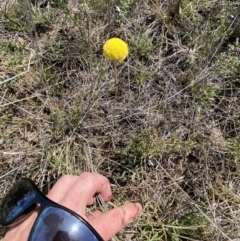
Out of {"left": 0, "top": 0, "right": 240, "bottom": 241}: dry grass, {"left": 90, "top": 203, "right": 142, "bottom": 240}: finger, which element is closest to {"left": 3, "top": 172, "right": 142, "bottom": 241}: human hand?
{"left": 90, "top": 203, "right": 142, "bottom": 240}: finger

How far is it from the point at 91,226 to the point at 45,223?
170mm

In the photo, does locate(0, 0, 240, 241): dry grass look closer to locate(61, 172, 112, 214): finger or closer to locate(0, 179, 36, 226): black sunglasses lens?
locate(0, 179, 36, 226): black sunglasses lens

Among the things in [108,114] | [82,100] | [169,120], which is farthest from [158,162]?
[82,100]

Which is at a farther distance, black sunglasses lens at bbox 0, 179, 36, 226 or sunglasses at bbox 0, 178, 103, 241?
black sunglasses lens at bbox 0, 179, 36, 226

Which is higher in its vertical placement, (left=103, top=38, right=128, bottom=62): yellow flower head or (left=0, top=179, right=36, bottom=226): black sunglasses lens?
(left=103, top=38, right=128, bottom=62): yellow flower head

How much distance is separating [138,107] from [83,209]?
0.97m

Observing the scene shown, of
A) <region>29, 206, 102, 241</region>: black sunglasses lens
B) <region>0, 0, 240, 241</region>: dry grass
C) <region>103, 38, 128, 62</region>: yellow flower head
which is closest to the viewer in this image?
<region>29, 206, 102, 241</region>: black sunglasses lens

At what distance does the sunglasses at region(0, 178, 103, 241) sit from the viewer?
1199 millimetres

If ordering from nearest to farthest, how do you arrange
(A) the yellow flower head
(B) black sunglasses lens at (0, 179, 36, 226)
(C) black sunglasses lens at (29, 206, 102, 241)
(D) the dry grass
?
(C) black sunglasses lens at (29, 206, 102, 241) < (B) black sunglasses lens at (0, 179, 36, 226) < (A) the yellow flower head < (D) the dry grass

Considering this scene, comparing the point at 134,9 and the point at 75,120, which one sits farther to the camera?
the point at 134,9

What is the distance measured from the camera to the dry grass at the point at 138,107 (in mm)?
2031

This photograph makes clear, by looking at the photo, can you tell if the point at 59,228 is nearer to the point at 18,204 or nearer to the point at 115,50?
the point at 18,204

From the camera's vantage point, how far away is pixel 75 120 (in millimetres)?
2115

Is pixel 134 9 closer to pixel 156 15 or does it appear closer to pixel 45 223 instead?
pixel 156 15
